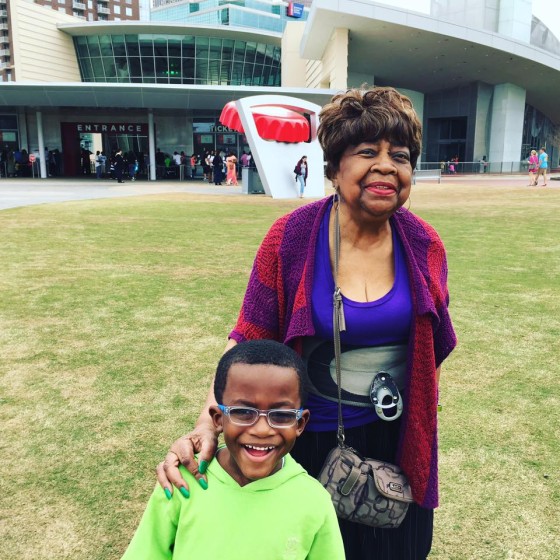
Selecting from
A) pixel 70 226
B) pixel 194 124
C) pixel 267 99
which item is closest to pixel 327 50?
pixel 194 124

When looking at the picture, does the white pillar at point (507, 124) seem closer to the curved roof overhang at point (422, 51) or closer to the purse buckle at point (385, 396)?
the curved roof overhang at point (422, 51)

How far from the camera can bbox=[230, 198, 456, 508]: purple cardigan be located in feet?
5.83

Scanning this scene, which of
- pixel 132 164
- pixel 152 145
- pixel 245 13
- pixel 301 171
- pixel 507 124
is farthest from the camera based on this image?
A: pixel 245 13

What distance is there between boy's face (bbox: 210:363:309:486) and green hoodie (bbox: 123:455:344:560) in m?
0.04

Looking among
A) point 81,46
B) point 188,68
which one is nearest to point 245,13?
point 188,68

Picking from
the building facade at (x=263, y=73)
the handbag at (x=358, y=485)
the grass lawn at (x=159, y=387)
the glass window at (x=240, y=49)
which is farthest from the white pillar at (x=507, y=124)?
the handbag at (x=358, y=485)

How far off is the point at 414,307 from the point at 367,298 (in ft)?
0.48

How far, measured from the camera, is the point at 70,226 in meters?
12.4

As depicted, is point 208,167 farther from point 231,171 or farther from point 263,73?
point 263,73

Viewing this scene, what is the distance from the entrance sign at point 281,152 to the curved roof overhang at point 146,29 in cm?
2526

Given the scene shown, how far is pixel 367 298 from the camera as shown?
1797 millimetres

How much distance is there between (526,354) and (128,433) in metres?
3.33

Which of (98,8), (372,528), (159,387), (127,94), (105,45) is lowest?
(159,387)

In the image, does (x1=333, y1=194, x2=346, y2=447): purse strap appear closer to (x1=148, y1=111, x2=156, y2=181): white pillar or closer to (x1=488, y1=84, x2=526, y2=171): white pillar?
(x1=148, y1=111, x2=156, y2=181): white pillar
